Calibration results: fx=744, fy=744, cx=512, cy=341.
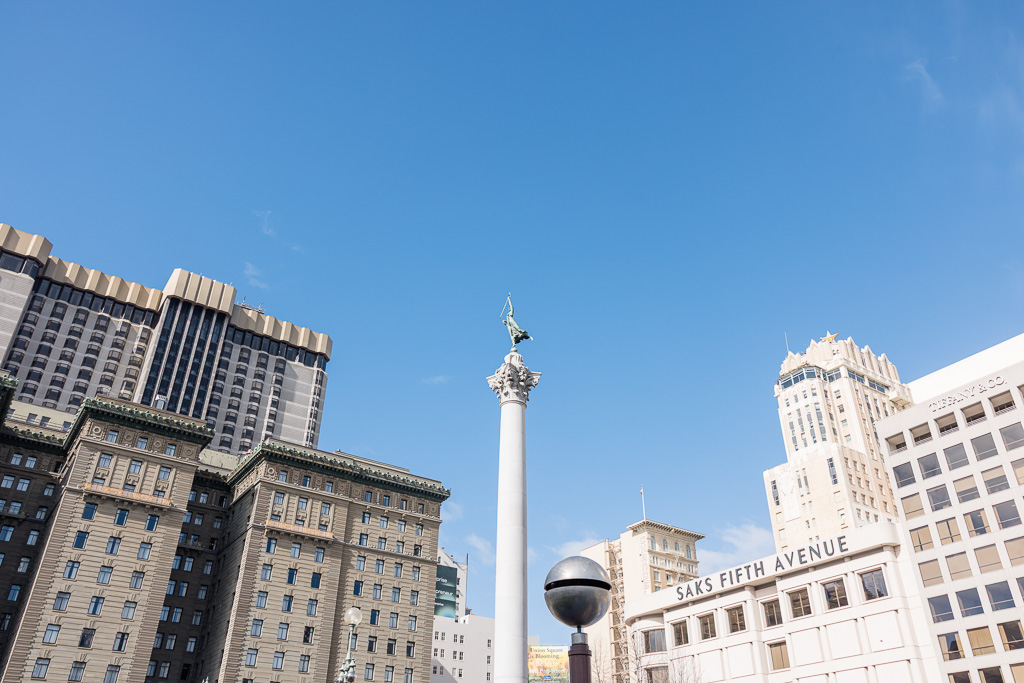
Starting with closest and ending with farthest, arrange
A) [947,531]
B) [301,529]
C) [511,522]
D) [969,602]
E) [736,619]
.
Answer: [511,522], [969,602], [947,531], [736,619], [301,529]

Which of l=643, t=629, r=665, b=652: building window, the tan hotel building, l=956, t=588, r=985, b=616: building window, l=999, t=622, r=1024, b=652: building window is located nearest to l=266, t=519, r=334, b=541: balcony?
the tan hotel building

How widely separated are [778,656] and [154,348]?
127 meters

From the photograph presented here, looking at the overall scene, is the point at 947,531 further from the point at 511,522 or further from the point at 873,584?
the point at 511,522

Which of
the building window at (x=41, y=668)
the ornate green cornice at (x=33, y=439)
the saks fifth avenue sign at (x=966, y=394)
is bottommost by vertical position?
the building window at (x=41, y=668)

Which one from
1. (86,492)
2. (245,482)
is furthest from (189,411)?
(86,492)

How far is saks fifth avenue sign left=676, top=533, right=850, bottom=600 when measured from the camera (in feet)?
245

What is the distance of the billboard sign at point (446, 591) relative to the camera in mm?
156625

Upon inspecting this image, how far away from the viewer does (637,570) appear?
133 metres

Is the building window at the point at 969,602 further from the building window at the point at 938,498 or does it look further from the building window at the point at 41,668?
the building window at the point at 41,668

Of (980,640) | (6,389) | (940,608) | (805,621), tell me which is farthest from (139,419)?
(980,640)

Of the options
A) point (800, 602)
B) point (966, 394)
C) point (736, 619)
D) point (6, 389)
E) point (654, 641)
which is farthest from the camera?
point (654, 641)

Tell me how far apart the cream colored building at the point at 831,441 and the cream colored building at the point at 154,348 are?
101775mm

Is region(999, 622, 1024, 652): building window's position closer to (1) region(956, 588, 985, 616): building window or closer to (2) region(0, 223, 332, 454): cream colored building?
(1) region(956, 588, 985, 616): building window

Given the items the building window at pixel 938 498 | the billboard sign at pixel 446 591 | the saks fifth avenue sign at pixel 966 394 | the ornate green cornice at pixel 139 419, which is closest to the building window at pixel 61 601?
the ornate green cornice at pixel 139 419
